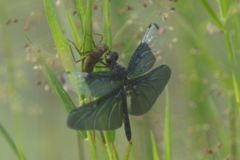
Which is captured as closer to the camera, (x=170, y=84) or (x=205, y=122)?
(x=205, y=122)

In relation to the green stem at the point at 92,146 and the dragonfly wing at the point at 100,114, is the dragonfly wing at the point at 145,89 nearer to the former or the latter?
the dragonfly wing at the point at 100,114

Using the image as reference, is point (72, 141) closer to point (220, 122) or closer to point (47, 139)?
point (47, 139)

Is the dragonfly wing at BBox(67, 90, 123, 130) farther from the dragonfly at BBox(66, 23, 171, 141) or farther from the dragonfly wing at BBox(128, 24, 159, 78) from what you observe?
the dragonfly wing at BBox(128, 24, 159, 78)

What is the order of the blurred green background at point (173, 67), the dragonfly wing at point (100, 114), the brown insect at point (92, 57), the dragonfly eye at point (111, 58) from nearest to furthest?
the dragonfly wing at point (100, 114) → the brown insect at point (92, 57) → the dragonfly eye at point (111, 58) → the blurred green background at point (173, 67)

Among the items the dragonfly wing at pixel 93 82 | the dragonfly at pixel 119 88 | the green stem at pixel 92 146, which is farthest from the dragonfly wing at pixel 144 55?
the green stem at pixel 92 146

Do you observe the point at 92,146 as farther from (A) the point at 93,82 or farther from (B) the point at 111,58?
(B) the point at 111,58

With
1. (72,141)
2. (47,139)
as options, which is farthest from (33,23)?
(72,141)
